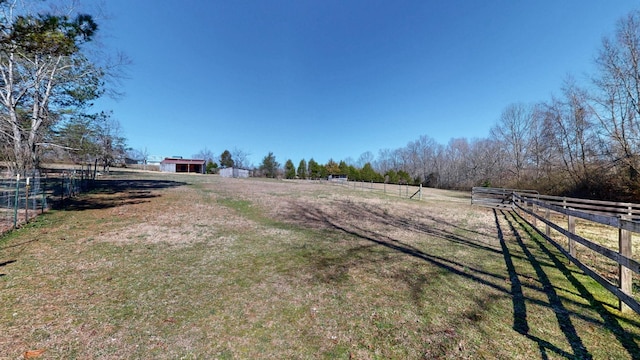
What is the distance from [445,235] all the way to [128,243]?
10.3 m

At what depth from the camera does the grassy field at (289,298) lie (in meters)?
2.70

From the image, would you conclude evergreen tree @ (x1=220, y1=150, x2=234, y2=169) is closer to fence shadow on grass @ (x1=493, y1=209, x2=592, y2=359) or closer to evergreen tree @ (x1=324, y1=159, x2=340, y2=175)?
evergreen tree @ (x1=324, y1=159, x2=340, y2=175)

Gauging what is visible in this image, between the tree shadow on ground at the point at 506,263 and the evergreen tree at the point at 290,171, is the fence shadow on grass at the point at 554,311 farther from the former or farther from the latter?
the evergreen tree at the point at 290,171

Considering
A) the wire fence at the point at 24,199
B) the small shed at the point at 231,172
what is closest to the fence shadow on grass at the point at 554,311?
the wire fence at the point at 24,199

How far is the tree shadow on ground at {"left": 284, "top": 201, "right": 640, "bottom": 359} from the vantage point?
2986mm

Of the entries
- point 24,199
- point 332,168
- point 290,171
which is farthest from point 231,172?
point 24,199

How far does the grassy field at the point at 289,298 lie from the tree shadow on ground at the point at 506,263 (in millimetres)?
30

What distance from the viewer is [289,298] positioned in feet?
12.4

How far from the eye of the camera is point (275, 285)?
13.9 feet

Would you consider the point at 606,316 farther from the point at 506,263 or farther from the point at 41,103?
the point at 41,103

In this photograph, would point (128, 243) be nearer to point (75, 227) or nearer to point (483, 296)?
point (75, 227)

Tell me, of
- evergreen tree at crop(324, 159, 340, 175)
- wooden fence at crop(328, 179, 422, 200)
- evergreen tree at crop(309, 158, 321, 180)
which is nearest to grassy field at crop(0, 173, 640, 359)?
wooden fence at crop(328, 179, 422, 200)

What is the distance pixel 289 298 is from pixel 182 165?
2587 inches

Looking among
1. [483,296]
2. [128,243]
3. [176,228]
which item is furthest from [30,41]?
[483,296]
